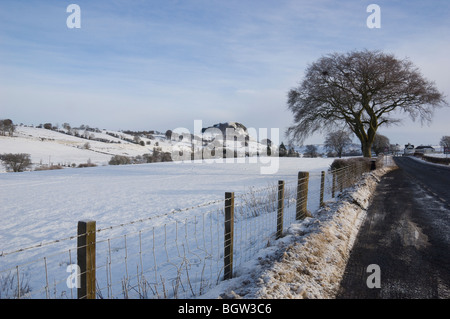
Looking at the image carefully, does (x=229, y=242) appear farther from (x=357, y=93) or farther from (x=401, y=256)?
(x=357, y=93)

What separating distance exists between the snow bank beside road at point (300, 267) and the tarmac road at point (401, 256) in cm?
22

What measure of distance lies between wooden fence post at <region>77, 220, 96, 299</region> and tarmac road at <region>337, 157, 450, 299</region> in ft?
9.79

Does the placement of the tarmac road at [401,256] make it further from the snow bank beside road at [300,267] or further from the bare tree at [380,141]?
the bare tree at [380,141]

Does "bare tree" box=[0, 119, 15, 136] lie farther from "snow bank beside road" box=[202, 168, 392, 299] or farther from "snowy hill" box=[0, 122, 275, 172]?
"snow bank beside road" box=[202, 168, 392, 299]

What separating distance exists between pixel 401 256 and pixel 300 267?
2.14 metres

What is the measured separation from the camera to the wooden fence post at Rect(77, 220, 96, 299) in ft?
9.46

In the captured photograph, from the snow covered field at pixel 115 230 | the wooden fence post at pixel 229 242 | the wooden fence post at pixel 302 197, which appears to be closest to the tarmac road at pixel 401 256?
the wooden fence post at pixel 302 197

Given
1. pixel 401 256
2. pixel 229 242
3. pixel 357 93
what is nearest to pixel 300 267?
pixel 229 242

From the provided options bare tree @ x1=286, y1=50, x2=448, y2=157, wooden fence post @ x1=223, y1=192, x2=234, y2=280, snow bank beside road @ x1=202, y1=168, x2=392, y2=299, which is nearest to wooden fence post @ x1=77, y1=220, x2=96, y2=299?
snow bank beside road @ x1=202, y1=168, x2=392, y2=299

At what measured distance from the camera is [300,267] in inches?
172
